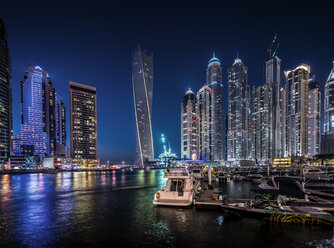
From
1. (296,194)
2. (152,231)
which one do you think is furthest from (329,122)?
(152,231)

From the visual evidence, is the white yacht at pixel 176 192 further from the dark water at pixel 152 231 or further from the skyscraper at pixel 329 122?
the skyscraper at pixel 329 122

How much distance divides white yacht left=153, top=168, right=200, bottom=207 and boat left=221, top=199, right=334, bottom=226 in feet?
11.3

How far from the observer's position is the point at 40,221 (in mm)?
15234

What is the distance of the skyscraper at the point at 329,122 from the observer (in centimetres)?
15450

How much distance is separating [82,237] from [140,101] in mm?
150680

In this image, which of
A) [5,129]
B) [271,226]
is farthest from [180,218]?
[5,129]

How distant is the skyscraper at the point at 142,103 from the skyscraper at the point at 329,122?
145 m

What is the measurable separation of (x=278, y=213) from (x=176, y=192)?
8.16 metres

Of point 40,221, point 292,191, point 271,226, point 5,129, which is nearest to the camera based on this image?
point 271,226

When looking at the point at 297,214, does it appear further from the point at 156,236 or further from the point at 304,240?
the point at 156,236

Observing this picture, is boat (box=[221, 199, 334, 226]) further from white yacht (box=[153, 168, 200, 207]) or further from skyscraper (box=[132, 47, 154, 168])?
skyscraper (box=[132, 47, 154, 168])

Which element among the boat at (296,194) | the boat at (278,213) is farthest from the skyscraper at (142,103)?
the boat at (278,213)

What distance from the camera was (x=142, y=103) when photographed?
158m

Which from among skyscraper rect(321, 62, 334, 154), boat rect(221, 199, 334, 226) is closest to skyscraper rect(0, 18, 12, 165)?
boat rect(221, 199, 334, 226)
